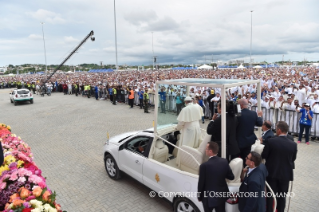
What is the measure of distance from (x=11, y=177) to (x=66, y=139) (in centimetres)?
711

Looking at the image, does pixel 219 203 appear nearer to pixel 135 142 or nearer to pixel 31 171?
pixel 135 142

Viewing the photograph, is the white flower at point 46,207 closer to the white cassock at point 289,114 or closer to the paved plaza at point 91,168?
the paved plaza at point 91,168

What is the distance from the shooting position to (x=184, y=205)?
412 cm

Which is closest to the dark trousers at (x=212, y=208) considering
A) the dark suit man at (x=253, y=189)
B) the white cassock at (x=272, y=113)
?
the dark suit man at (x=253, y=189)

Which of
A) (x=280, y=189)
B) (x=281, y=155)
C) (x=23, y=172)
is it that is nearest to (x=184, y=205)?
(x=280, y=189)

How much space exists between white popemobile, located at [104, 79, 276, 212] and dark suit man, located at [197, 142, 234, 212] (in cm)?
23

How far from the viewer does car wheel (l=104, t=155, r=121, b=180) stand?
596 centimetres

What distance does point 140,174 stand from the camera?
16.8 ft

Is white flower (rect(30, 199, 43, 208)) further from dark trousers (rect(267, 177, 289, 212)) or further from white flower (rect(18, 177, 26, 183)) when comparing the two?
dark trousers (rect(267, 177, 289, 212))

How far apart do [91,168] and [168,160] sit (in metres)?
3.00

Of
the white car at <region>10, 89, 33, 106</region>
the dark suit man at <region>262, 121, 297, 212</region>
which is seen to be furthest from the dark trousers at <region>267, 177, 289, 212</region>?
the white car at <region>10, 89, 33, 106</region>

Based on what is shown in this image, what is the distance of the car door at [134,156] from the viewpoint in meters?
5.12

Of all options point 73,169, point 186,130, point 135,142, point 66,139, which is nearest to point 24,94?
point 66,139

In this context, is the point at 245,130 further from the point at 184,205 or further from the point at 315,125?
the point at 315,125
